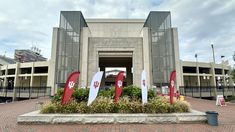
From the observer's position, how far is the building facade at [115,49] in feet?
80.1

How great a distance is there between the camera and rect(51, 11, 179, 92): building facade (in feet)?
80.1

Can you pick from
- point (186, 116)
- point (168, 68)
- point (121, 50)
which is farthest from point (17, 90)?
point (186, 116)

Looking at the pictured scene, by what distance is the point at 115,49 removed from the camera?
83.7 ft

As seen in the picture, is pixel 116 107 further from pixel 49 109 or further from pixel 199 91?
pixel 199 91

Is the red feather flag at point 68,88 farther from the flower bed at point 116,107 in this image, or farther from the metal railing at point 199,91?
the metal railing at point 199,91

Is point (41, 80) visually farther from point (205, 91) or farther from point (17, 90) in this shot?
point (205, 91)

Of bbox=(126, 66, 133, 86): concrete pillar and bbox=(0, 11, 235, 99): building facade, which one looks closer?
bbox=(0, 11, 235, 99): building facade

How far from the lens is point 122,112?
7.67 meters

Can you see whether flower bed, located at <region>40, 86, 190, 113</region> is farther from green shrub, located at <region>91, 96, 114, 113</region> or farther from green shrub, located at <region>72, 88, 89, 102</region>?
green shrub, located at <region>72, 88, 89, 102</region>

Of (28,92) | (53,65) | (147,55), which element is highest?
(147,55)

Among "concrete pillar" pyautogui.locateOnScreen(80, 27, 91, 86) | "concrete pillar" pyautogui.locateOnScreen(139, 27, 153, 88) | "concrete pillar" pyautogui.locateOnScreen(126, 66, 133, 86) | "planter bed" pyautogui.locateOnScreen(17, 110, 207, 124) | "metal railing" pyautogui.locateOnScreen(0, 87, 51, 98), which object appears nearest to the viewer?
"planter bed" pyautogui.locateOnScreen(17, 110, 207, 124)

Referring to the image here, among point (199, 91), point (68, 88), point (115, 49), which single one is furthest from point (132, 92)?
point (199, 91)

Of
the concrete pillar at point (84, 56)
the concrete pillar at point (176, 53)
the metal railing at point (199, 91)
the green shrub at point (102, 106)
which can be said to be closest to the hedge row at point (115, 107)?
the green shrub at point (102, 106)

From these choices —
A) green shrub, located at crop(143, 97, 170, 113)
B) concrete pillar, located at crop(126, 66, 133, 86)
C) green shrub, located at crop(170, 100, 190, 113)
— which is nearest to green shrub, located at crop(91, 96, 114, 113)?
green shrub, located at crop(143, 97, 170, 113)
